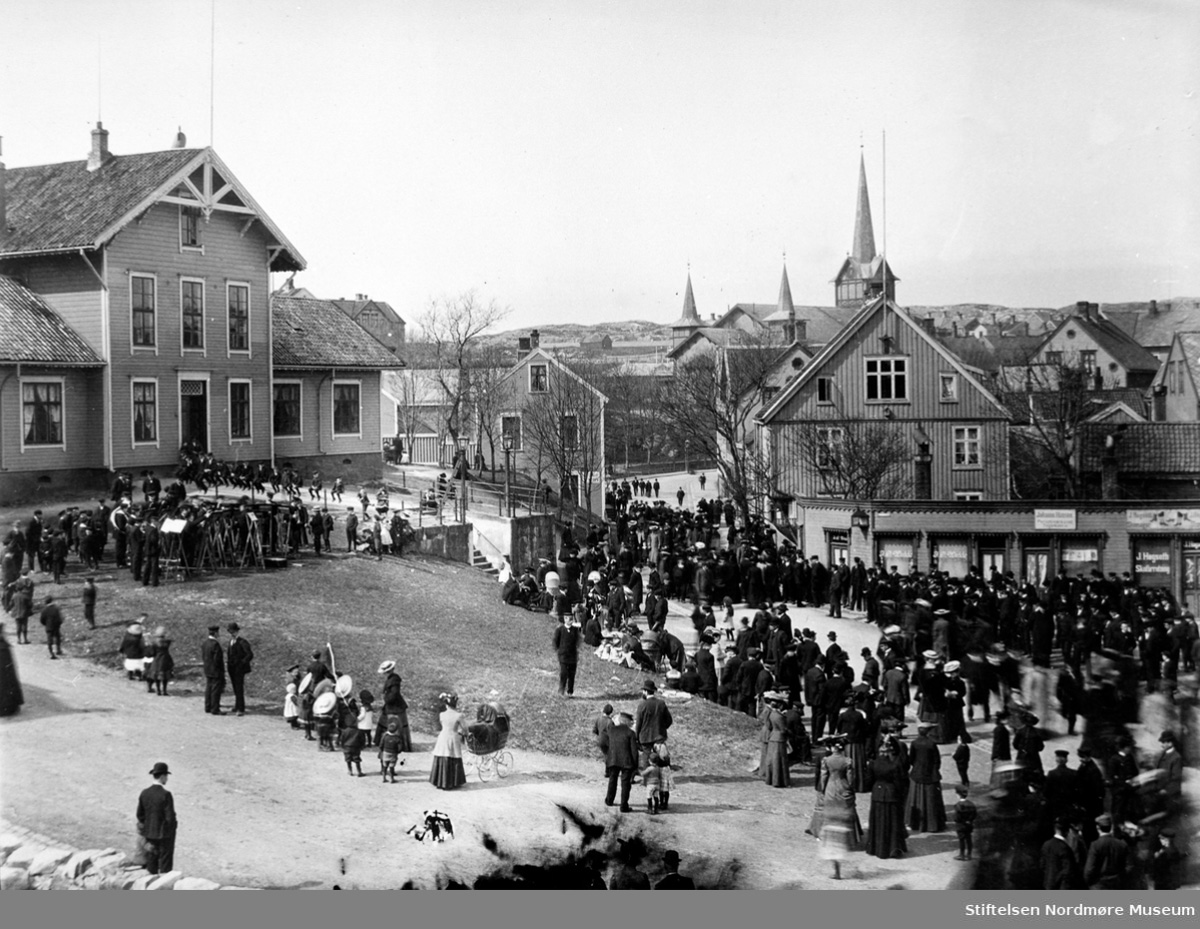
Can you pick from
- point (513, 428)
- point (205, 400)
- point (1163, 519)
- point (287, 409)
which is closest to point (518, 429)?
point (513, 428)

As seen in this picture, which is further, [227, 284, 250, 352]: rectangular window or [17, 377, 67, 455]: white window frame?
[227, 284, 250, 352]: rectangular window

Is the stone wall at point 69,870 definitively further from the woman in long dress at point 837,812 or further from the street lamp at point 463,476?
the street lamp at point 463,476

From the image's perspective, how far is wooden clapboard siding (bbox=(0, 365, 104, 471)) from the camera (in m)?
10.6

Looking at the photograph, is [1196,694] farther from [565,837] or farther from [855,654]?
[565,837]

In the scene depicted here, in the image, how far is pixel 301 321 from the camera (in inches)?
603

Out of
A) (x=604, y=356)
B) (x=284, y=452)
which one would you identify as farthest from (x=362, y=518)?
(x=604, y=356)

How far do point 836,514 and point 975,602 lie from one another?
175 inches

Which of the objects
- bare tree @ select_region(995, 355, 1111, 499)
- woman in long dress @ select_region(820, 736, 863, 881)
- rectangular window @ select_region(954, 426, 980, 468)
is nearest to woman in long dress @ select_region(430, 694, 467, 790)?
woman in long dress @ select_region(820, 736, 863, 881)

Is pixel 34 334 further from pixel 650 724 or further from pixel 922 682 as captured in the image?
pixel 922 682

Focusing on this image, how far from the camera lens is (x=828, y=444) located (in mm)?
23344

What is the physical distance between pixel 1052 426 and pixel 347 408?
1510 cm

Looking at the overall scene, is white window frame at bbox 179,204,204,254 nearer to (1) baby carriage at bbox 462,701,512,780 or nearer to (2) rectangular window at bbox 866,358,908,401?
(1) baby carriage at bbox 462,701,512,780

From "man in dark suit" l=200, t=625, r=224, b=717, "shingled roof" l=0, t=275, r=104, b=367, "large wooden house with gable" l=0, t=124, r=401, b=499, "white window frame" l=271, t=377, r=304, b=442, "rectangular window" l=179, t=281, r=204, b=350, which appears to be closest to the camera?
"man in dark suit" l=200, t=625, r=224, b=717

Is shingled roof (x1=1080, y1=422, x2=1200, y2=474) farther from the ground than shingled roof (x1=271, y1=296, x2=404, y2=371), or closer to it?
closer to it
